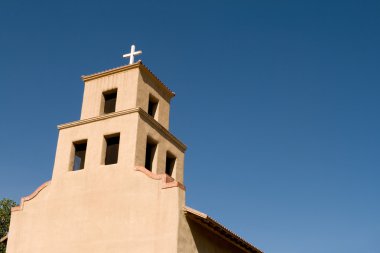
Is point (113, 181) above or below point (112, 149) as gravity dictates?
below

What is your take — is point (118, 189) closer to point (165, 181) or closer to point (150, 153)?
point (165, 181)

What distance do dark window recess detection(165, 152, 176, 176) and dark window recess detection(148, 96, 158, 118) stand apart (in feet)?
→ 6.59

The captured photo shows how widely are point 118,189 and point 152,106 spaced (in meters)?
5.30

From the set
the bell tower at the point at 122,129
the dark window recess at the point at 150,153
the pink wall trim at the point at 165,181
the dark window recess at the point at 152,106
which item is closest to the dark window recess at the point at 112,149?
the bell tower at the point at 122,129

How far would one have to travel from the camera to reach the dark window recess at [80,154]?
20.2m

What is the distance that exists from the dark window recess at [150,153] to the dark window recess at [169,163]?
117cm

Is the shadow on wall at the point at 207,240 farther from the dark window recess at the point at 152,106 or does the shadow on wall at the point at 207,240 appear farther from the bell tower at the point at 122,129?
the dark window recess at the point at 152,106

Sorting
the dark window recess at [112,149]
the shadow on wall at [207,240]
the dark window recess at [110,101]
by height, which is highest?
the dark window recess at [110,101]

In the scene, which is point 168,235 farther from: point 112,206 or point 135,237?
point 112,206

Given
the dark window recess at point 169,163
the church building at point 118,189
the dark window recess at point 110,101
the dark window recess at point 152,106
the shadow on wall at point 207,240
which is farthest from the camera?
the dark window recess at point 152,106

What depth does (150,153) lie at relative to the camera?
20.2m

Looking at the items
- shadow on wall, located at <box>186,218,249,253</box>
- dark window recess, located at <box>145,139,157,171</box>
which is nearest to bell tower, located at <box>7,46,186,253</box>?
dark window recess, located at <box>145,139,157,171</box>

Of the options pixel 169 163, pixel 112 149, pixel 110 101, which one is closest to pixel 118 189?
pixel 112 149

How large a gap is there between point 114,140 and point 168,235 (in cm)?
544
